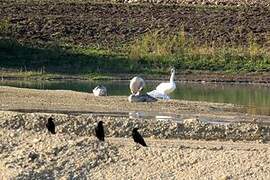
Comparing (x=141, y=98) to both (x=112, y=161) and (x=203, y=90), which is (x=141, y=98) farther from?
(x=112, y=161)

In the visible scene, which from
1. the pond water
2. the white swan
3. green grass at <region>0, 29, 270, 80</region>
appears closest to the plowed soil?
green grass at <region>0, 29, 270, 80</region>

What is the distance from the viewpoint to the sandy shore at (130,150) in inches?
515

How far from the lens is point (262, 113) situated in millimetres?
24984

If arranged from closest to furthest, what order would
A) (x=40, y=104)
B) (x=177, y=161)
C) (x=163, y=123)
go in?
(x=177, y=161) → (x=163, y=123) → (x=40, y=104)

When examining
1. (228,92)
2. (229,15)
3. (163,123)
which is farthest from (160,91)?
(229,15)

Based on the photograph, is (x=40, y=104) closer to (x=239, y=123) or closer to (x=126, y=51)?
(x=239, y=123)

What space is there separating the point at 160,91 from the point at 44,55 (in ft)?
53.5

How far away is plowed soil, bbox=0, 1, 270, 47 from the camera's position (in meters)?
49.1

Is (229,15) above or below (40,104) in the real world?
above

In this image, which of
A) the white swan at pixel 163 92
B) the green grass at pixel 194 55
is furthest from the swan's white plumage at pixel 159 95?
the green grass at pixel 194 55

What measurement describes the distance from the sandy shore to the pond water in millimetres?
7158

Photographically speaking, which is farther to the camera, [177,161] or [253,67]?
[253,67]

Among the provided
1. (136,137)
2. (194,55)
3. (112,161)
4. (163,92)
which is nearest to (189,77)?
(194,55)

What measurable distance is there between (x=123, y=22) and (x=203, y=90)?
63.0ft
